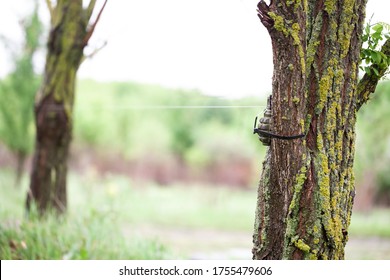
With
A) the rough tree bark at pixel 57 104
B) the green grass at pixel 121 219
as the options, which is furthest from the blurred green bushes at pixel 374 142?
the rough tree bark at pixel 57 104

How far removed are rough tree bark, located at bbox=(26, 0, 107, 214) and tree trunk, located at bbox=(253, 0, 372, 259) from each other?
206 centimetres

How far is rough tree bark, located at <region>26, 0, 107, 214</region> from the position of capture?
330cm

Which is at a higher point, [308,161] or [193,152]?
[308,161]

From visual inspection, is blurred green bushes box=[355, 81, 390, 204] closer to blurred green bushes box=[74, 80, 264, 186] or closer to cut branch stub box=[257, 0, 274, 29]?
blurred green bushes box=[74, 80, 264, 186]

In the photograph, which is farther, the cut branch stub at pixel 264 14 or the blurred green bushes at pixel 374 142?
the blurred green bushes at pixel 374 142

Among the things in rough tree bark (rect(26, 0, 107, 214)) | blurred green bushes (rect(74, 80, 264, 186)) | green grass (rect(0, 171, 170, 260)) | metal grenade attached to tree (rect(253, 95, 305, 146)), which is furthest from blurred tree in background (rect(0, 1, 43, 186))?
metal grenade attached to tree (rect(253, 95, 305, 146))

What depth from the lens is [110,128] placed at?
7645mm

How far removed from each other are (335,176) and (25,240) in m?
1.80

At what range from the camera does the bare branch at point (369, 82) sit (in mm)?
1657

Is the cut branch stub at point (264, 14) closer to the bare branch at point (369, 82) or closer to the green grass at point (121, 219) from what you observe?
the bare branch at point (369, 82)
